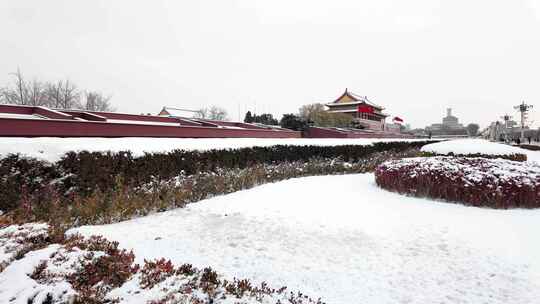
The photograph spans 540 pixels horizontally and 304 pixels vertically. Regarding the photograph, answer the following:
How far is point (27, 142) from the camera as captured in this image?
4879mm

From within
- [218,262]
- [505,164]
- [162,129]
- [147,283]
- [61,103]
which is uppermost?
[61,103]

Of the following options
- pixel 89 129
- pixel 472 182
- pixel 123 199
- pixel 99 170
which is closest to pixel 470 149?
pixel 472 182

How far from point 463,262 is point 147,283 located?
3.54m

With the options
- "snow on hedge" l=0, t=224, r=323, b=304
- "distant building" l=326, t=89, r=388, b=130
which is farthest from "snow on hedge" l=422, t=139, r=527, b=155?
"distant building" l=326, t=89, r=388, b=130

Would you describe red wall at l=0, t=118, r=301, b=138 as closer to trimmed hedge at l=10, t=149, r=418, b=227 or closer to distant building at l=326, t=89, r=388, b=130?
trimmed hedge at l=10, t=149, r=418, b=227

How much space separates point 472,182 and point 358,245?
11.6 ft

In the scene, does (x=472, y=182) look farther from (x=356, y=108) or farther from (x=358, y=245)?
(x=356, y=108)

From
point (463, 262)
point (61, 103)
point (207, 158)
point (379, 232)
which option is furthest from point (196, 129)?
point (61, 103)

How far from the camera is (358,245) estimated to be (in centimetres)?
379

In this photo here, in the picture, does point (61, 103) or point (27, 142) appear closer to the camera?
point (27, 142)

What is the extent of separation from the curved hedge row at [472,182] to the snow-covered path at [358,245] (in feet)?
1.01

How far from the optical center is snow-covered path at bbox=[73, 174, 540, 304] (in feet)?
9.53

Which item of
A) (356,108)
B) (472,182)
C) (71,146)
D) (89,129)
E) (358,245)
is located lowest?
(358,245)

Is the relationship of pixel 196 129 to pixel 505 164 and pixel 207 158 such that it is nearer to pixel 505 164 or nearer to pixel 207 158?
pixel 207 158
